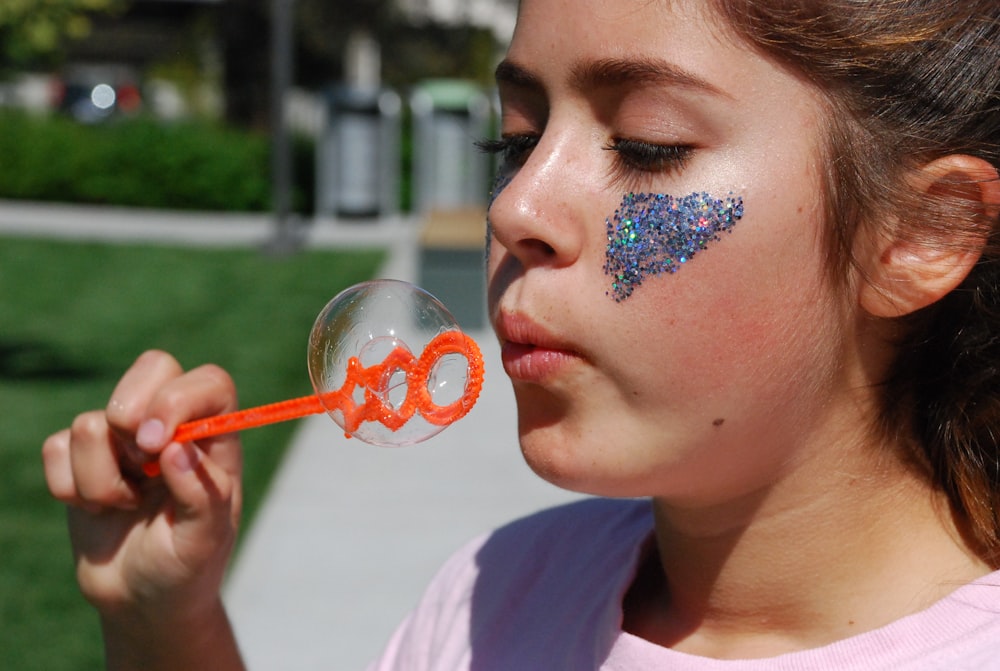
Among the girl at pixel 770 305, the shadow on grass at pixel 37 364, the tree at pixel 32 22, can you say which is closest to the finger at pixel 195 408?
the girl at pixel 770 305

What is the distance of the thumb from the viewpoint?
1728mm

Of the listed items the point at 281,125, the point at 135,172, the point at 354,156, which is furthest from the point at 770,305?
the point at 135,172

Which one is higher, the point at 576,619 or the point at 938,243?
the point at 938,243

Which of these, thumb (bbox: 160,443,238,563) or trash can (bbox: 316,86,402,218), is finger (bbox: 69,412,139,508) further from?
trash can (bbox: 316,86,402,218)

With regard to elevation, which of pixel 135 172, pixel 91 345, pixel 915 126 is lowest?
pixel 135 172

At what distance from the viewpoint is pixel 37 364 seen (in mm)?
8164

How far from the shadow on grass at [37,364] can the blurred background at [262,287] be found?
0.03 meters

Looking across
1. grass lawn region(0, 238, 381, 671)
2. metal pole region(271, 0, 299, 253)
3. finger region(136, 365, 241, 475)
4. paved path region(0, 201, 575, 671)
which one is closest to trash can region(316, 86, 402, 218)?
metal pole region(271, 0, 299, 253)

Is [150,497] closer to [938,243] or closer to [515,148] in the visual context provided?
[515,148]

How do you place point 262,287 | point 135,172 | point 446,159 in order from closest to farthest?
1. point 262,287
2. point 135,172
3. point 446,159

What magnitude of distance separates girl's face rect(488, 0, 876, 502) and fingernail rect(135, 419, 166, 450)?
560 millimetres

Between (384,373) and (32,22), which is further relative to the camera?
(32,22)

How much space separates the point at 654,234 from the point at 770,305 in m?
0.15

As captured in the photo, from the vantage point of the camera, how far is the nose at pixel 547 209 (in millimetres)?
1372
